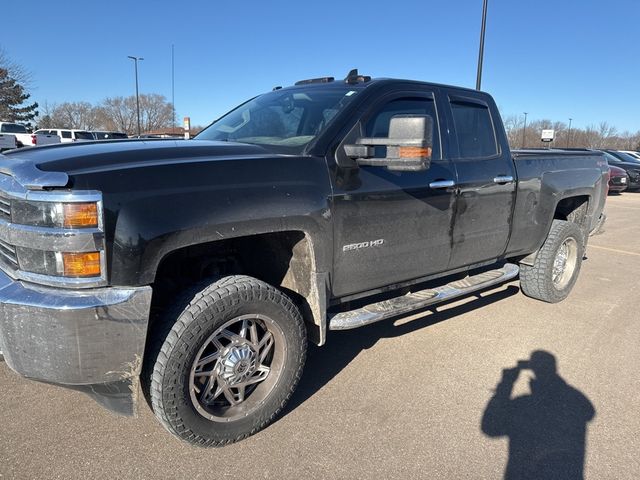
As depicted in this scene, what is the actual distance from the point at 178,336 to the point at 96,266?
513 mm

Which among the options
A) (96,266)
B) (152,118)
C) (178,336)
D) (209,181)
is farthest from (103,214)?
(152,118)

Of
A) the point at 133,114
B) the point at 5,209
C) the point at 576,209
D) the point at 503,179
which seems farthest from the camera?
the point at 133,114

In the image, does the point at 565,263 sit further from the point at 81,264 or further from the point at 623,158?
the point at 623,158

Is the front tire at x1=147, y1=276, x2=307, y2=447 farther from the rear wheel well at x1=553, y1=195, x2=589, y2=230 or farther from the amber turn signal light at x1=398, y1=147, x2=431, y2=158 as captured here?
the rear wheel well at x1=553, y1=195, x2=589, y2=230

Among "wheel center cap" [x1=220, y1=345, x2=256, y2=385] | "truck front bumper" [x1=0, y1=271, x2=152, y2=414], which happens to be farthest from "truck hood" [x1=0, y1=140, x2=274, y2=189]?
"wheel center cap" [x1=220, y1=345, x2=256, y2=385]

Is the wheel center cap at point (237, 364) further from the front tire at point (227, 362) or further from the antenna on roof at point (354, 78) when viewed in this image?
the antenna on roof at point (354, 78)

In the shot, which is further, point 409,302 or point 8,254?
point 409,302

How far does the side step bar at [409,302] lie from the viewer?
3086mm

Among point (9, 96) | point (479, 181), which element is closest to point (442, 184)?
point (479, 181)

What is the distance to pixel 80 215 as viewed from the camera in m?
2.07

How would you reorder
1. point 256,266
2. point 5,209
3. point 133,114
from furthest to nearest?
point 133,114, point 256,266, point 5,209

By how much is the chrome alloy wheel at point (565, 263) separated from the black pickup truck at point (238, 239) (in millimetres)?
1444

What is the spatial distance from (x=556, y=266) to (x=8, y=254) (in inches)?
196

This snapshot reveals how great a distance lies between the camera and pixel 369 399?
3.15m
